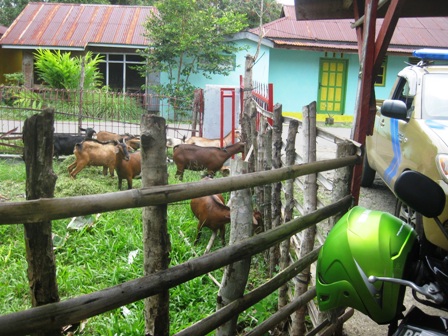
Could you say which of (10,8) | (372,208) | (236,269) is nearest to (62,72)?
(372,208)

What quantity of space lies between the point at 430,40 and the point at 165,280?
20.6 metres

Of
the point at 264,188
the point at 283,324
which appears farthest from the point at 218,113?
the point at 283,324

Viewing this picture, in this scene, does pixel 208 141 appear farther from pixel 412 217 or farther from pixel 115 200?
pixel 115 200

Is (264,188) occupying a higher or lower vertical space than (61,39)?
lower

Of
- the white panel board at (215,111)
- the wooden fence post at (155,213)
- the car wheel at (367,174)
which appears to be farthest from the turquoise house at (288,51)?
the wooden fence post at (155,213)

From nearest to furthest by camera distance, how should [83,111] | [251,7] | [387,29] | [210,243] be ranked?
1. [387,29]
2. [210,243]
3. [83,111]
4. [251,7]

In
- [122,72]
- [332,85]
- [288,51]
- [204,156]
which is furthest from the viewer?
[122,72]

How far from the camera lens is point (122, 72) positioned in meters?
22.5

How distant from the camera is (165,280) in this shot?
2.19m

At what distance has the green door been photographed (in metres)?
20.3

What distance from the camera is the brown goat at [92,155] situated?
8.77 m

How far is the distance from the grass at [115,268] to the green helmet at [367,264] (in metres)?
2.11

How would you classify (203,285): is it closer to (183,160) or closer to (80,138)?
(183,160)

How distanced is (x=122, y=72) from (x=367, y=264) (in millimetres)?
21578
